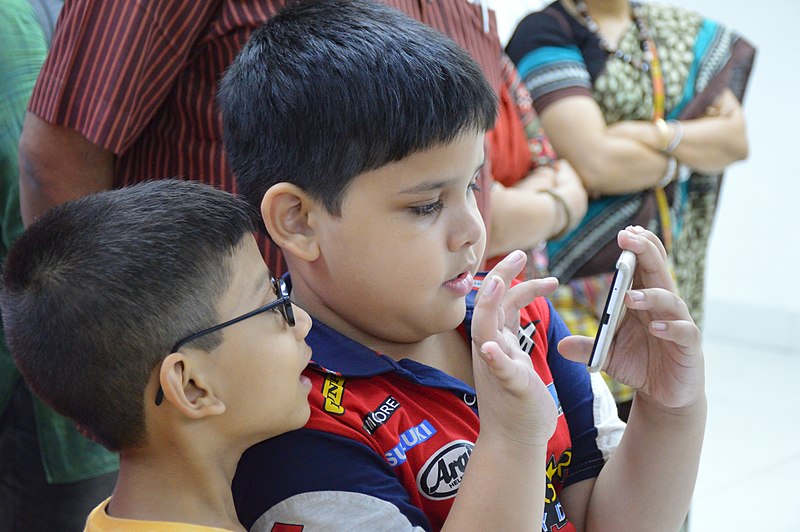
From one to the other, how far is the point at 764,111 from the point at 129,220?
4.16 metres

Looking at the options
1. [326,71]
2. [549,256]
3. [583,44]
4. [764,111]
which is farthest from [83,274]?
[764,111]

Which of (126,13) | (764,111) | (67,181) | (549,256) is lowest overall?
(764,111)

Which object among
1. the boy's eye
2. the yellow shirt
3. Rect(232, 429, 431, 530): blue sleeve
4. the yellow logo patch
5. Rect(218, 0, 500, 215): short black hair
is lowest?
the yellow shirt

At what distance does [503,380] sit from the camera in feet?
3.14

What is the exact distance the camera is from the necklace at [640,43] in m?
2.34

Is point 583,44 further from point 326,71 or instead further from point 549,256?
point 326,71

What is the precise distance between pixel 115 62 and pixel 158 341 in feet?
1.77

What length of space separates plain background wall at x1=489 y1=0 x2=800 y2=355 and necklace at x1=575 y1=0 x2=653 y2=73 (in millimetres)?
2431

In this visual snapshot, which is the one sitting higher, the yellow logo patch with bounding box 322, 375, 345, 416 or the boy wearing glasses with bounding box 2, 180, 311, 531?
the boy wearing glasses with bounding box 2, 180, 311, 531

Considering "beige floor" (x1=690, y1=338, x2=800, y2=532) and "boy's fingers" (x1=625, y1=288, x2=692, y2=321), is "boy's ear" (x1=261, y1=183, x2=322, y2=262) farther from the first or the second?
"beige floor" (x1=690, y1=338, x2=800, y2=532)

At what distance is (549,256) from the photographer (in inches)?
89.7

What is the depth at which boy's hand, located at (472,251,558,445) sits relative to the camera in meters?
0.95

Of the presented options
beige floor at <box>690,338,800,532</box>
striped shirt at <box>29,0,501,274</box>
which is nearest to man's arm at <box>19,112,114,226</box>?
striped shirt at <box>29,0,501,274</box>

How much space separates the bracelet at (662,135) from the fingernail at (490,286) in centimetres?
148
